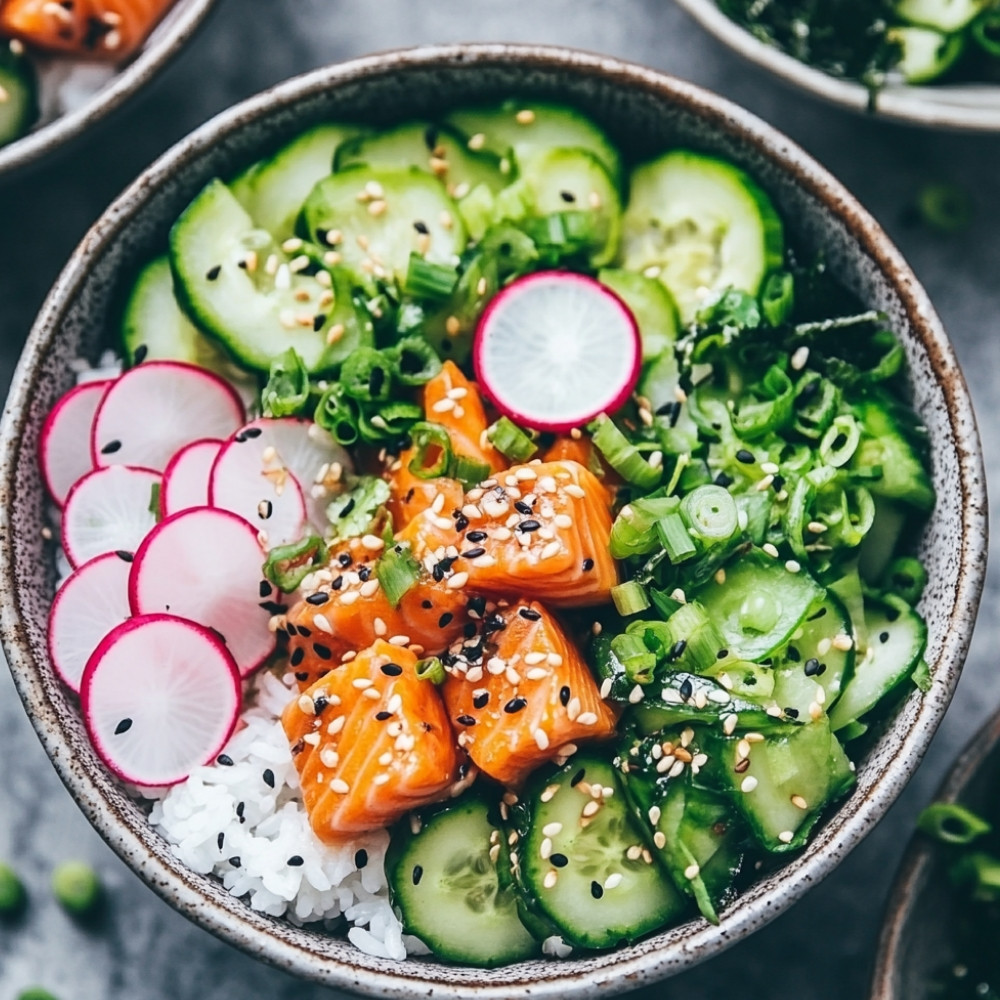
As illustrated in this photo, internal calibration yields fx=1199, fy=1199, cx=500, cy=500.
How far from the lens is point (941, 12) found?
2.87 m

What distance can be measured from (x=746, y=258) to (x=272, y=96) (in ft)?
3.52

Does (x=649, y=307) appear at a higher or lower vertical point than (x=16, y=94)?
lower

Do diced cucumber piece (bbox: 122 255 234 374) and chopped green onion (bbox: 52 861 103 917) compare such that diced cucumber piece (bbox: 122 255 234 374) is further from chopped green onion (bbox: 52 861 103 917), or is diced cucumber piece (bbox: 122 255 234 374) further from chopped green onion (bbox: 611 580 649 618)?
chopped green onion (bbox: 52 861 103 917)

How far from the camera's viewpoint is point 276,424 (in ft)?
8.17

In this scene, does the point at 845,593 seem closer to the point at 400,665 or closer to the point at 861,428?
the point at 861,428

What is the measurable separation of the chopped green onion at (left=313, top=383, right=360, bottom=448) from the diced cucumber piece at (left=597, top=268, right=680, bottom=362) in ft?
1.98

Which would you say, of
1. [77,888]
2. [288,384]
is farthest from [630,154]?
[77,888]

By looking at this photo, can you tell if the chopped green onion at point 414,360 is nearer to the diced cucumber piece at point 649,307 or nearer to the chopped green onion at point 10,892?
the diced cucumber piece at point 649,307

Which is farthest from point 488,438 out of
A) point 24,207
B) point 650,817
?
point 24,207

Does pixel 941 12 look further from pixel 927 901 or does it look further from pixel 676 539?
pixel 927 901

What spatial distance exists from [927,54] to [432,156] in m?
1.21

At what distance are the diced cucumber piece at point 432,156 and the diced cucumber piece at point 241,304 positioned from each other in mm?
284

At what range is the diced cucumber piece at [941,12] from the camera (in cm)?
283

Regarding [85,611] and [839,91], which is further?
[839,91]
